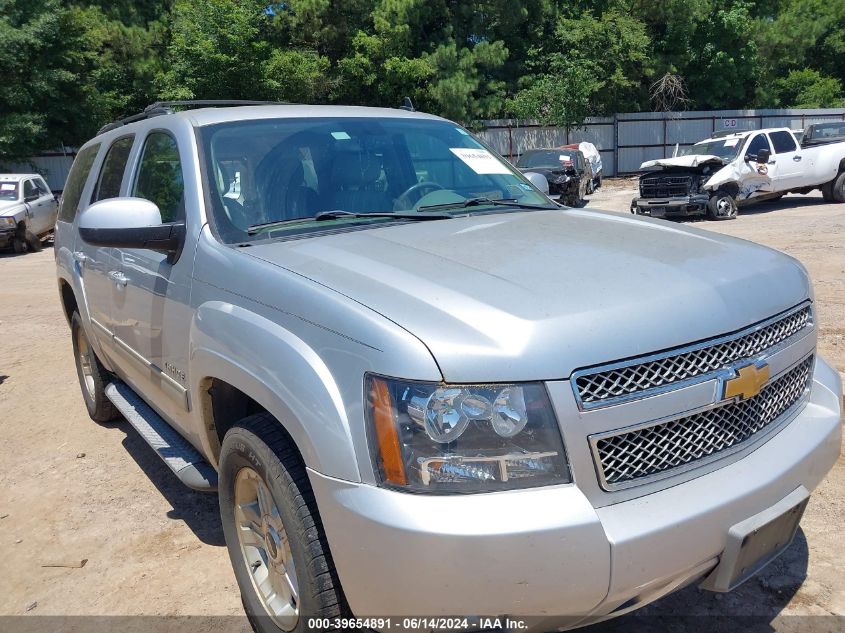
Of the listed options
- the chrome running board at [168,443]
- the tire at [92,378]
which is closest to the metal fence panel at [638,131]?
the tire at [92,378]

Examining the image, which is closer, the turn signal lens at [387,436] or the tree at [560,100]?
the turn signal lens at [387,436]

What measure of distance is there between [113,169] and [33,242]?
563 inches

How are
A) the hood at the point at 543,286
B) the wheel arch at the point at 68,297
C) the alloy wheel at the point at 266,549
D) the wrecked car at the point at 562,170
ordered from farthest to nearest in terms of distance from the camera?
the wrecked car at the point at 562,170, the wheel arch at the point at 68,297, the alloy wheel at the point at 266,549, the hood at the point at 543,286

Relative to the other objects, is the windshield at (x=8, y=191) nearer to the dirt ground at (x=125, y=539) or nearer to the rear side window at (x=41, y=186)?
the rear side window at (x=41, y=186)

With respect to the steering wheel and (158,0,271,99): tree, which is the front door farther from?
(158,0,271,99): tree

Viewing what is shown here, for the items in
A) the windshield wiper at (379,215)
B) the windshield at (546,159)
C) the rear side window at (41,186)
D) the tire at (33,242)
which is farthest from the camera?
the windshield at (546,159)

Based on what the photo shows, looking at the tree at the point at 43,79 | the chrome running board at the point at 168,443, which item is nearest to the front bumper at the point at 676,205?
the chrome running board at the point at 168,443

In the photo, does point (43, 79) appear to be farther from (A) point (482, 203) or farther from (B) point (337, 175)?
(A) point (482, 203)

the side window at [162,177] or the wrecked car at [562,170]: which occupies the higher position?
the side window at [162,177]

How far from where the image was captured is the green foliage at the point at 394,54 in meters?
23.3

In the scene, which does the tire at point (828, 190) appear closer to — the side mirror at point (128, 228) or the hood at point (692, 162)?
the hood at point (692, 162)

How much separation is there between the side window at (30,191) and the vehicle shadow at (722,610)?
1732 centimetres

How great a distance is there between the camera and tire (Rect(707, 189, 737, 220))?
596 inches

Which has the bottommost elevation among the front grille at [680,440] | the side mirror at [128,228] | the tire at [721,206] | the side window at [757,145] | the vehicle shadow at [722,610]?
the tire at [721,206]
